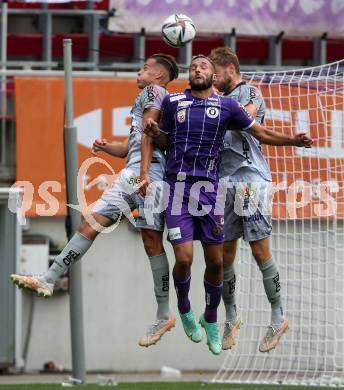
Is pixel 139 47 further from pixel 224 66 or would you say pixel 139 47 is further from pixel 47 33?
pixel 224 66

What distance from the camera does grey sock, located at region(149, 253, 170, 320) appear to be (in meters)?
12.0

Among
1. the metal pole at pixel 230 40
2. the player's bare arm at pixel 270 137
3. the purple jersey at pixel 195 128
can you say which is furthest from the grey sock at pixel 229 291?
the metal pole at pixel 230 40

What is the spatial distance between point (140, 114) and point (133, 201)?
747 millimetres

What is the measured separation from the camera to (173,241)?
1169cm

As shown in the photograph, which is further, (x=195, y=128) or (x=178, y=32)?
(x=178, y=32)

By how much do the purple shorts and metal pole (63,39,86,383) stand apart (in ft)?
11.6

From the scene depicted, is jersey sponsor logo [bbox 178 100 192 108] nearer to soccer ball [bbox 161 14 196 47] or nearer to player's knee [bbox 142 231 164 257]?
soccer ball [bbox 161 14 196 47]

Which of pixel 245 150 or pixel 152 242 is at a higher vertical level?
pixel 245 150

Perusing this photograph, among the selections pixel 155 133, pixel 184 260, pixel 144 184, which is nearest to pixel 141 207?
pixel 144 184

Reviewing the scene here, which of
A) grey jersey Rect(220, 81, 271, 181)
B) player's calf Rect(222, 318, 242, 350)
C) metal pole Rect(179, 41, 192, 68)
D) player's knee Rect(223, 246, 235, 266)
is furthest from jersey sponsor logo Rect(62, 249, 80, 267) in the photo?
metal pole Rect(179, 41, 192, 68)

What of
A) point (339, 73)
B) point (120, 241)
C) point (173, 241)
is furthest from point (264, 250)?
point (120, 241)

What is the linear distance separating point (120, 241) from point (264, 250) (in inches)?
231

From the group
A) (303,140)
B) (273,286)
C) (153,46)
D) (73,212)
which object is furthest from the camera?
(153,46)

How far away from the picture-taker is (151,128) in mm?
11500
